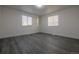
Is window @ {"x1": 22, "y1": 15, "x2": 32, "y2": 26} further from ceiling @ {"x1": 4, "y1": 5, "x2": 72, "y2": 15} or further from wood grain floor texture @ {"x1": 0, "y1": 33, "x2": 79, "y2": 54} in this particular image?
wood grain floor texture @ {"x1": 0, "y1": 33, "x2": 79, "y2": 54}

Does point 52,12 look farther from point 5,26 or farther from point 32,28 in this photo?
point 5,26

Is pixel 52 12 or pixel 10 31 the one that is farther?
pixel 52 12

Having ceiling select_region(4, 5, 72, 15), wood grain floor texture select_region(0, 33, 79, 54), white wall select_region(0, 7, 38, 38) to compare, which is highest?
→ ceiling select_region(4, 5, 72, 15)

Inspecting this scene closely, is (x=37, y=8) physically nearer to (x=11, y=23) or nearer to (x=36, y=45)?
(x=11, y=23)

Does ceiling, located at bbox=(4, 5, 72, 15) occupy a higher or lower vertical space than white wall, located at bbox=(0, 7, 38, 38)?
higher

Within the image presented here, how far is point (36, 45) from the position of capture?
1.58m

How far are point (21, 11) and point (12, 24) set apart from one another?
13.4 inches

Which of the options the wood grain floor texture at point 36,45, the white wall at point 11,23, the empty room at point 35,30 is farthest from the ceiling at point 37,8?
the wood grain floor texture at point 36,45

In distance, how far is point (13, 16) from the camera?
138 centimetres

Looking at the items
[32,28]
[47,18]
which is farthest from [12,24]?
[47,18]

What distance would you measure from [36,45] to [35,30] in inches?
14.7

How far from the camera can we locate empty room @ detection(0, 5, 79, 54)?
135cm

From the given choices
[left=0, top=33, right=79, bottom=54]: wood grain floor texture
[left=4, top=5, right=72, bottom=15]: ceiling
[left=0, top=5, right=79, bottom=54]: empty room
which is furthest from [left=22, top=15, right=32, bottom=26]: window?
[left=0, top=33, right=79, bottom=54]: wood grain floor texture

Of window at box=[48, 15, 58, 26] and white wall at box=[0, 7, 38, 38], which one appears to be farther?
window at box=[48, 15, 58, 26]
